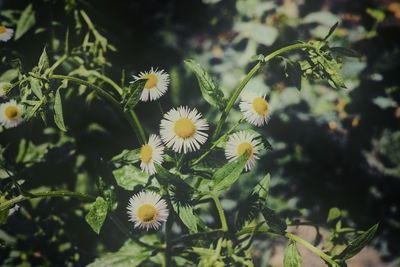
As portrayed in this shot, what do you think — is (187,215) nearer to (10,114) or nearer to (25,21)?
(10,114)

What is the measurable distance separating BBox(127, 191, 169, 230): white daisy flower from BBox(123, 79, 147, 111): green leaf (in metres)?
0.20

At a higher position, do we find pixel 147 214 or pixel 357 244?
pixel 147 214

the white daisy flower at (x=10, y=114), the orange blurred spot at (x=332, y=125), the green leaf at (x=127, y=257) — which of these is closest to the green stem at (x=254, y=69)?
the green leaf at (x=127, y=257)

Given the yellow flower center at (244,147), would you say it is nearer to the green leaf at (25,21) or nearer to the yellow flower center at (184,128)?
the yellow flower center at (184,128)

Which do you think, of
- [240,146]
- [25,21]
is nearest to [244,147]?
[240,146]

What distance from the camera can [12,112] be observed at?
0.75 m

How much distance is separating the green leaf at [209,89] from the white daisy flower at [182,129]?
0.16 ft

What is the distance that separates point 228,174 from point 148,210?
0.19 meters

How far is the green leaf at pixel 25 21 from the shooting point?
831 mm

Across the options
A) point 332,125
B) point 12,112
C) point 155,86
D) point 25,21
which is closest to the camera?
point 155,86

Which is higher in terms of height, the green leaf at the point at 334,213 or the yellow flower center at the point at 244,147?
the yellow flower center at the point at 244,147

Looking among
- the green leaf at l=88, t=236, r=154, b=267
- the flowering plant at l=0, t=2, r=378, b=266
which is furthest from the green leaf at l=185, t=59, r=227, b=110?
the green leaf at l=88, t=236, r=154, b=267

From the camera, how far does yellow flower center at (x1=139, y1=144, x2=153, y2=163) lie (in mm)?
594

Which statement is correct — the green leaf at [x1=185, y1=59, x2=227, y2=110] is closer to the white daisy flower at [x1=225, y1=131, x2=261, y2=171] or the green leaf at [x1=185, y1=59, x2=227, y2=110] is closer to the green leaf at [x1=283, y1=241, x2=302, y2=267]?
the white daisy flower at [x1=225, y1=131, x2=261, y2=171]
